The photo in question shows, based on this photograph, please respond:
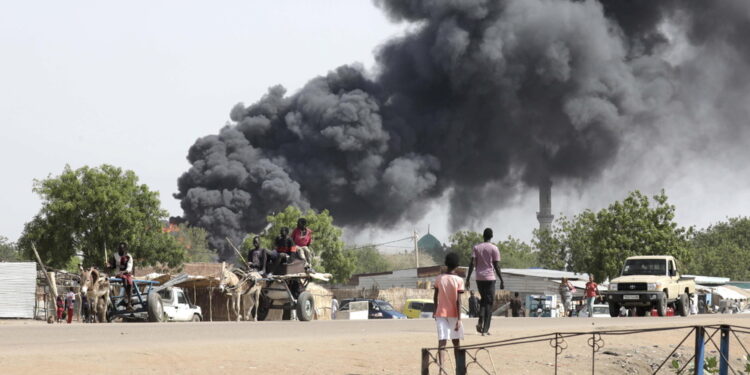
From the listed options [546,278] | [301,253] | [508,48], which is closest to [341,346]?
[301,253]

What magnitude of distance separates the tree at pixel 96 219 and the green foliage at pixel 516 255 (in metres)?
62.6

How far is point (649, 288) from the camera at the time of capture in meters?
32.0

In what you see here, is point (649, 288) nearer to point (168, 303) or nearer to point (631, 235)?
point (168, 303)

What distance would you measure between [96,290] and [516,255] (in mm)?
94947

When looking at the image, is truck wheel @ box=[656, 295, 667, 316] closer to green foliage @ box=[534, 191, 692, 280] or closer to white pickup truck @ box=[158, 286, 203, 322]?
white pickup truck @ box=[158, 286, 203, 322]

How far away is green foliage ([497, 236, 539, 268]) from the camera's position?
367 feet

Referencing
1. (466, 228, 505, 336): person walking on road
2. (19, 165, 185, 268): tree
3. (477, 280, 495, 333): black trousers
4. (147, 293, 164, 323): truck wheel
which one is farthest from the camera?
(19, 165, 185, 268): tree

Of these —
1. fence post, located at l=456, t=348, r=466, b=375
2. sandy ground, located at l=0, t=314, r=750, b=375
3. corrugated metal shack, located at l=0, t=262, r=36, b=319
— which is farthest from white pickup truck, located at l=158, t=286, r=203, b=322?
fence post, located at l=456, t=348, r=466, b=375

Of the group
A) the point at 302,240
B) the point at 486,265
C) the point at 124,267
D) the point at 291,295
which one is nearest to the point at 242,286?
the point at 291,295

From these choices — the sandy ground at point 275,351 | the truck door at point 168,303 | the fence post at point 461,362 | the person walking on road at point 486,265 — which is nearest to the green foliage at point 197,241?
the truck door at point 168,303

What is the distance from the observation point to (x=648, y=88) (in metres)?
104

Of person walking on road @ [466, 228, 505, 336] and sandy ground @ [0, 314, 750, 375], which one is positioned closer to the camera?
sandy ground @ [0, 314, 750, 375]

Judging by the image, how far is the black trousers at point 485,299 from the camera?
56.0 feet

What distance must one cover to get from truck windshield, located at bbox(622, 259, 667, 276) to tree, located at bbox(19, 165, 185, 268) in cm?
2814
